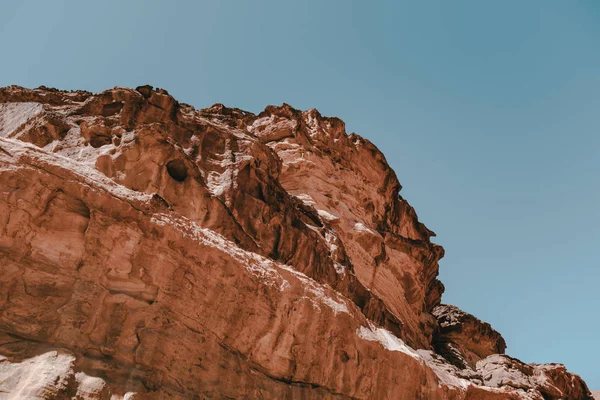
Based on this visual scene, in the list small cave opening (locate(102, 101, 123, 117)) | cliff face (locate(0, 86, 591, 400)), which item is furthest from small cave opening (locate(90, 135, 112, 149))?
small cave opening (locate(102, 101, 123, 117))

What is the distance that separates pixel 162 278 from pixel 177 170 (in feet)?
20.1

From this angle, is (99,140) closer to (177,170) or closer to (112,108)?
(177,170)

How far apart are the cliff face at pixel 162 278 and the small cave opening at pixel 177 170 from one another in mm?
48

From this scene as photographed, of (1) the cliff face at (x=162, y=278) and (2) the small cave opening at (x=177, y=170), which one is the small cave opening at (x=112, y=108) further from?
(2) the small cave opening at (x=177, y=170)

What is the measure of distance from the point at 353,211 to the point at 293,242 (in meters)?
12.3

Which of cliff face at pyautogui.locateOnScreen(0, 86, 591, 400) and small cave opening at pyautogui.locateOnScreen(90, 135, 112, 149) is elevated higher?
small cave opening at pyautogui.locateOnScreen(90, 135, 112, 149)

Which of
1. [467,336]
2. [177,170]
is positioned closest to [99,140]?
[177,170]

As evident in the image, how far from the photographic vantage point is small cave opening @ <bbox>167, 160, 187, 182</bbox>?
15.0m

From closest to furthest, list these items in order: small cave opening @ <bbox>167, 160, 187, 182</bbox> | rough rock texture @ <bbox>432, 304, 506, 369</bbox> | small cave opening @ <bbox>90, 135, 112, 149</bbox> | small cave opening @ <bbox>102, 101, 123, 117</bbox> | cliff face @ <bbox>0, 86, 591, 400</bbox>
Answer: cliff face @ <bbox>0, 86, 591, 400</bbox>, small cave opening @ <bbox>167, 160, 187, 182</bbox>, small cave opening @ <bbox>90, 135, 112, 149</bbox>, small cave opening @ <bbox>102, 101, 123, 117</bbox>, rough rock texture @ <bbox>432, 304, 506, 369</bbox>

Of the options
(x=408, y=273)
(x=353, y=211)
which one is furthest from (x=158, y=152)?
(x=408, y=273)

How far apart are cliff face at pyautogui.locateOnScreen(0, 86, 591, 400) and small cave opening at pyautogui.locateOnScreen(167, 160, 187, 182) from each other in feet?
0.16

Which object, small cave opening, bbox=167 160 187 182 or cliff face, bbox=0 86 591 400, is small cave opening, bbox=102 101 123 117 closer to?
cliff face, bbox=0 86 591 400

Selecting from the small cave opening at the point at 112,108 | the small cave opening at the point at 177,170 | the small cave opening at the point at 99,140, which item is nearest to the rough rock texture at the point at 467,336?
the small cave opening at the point at 177,170

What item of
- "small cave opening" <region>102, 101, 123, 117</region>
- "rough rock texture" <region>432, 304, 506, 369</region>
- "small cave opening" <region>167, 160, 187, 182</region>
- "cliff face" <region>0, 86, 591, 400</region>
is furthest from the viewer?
"rough rock texture" <region>432, 304, 506, 369</region>
